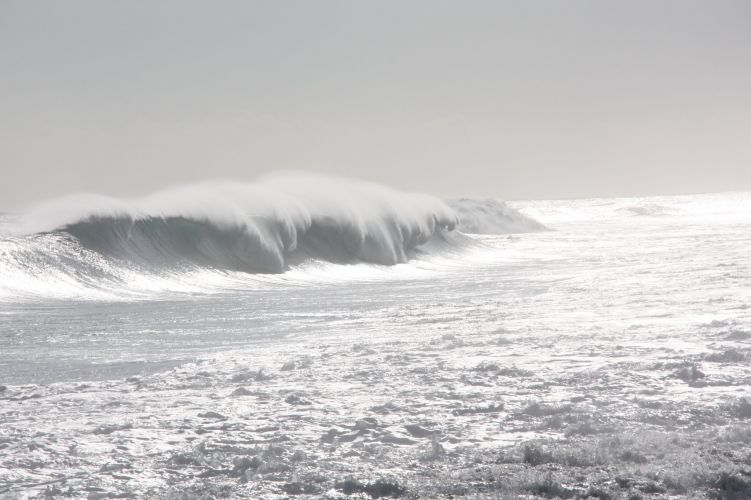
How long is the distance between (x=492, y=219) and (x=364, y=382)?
4426cm

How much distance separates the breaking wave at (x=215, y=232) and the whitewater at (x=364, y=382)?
0.13 metres

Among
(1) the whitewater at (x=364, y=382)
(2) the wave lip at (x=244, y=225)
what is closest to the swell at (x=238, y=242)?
(2) the wave lip at (x=244, y=225)

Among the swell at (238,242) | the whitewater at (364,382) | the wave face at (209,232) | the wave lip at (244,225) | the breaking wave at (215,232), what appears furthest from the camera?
the wave lip at (244,225)

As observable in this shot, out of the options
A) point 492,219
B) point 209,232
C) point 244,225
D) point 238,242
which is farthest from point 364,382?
point 492,219

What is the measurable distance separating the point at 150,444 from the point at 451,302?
7906 millimetres

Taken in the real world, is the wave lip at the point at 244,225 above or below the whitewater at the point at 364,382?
above

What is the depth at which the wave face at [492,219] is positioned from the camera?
46.7 m

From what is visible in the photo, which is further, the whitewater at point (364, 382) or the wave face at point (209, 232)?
the wave face at point (209, 232)

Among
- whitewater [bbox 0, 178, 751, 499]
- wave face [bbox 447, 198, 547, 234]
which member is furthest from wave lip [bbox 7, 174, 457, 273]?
wave face [bbox 447, 198, 547, 234]

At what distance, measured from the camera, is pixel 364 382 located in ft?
19.3

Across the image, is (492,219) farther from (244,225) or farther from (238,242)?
(238,242)

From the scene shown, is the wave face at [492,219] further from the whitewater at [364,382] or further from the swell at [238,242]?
the whitewater at [364,382]

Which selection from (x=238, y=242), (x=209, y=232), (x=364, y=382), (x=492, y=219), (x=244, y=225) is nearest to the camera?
(x=364, y=382)

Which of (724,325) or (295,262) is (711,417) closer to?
(724,325)
